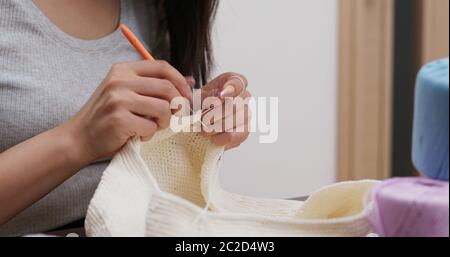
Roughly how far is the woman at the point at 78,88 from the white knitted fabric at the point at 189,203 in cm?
3

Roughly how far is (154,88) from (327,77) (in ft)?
3.34

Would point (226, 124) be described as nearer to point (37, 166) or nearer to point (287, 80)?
point (37, 166)

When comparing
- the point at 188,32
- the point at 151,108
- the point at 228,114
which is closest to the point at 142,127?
the point at 151,108

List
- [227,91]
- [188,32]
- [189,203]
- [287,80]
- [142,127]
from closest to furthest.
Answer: [189,203]
[142,127]
[227,91]
[188,32]
[287,80]

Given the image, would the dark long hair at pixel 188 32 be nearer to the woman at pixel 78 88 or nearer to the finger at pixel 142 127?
the woman at pixel 78 88

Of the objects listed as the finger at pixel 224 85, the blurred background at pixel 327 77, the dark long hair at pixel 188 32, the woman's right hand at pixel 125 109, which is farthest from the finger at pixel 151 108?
the blurred background at pixel 327 77

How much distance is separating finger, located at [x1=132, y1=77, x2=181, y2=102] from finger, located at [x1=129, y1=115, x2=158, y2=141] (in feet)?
0.08

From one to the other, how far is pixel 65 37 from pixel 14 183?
21 cm

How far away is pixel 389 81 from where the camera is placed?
152 cm

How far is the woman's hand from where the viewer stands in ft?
1.79

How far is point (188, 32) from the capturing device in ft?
2.62

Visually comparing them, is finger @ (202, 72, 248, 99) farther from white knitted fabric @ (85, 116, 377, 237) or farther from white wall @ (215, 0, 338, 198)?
white wall @ (215, 0, 338, 198)

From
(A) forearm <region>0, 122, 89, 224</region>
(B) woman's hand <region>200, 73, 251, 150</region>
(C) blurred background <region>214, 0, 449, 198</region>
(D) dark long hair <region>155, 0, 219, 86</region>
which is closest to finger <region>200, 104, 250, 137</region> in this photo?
(B) woman's hand <region>200, 73, 251, 150</region>
